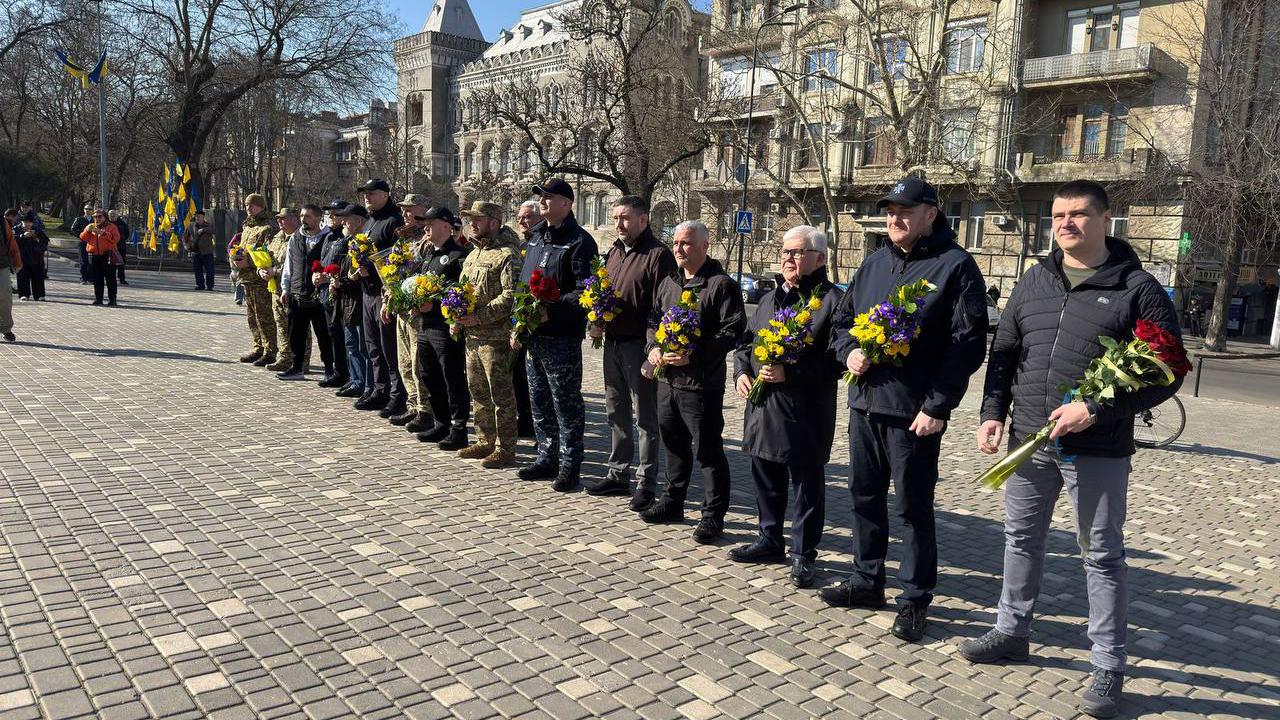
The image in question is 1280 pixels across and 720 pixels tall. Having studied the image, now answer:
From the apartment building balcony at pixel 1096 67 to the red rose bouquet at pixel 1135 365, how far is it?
1256 inches

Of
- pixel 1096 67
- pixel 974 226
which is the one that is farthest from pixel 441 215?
pixel 974 226

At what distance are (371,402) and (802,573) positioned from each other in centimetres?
588

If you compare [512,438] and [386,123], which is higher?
[386,123]

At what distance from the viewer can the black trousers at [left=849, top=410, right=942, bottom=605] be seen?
440 cm

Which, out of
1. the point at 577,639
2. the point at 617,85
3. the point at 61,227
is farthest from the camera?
the point at 61,227

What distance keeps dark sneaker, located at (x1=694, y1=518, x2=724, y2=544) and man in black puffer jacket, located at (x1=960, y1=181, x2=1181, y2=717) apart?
189 cm

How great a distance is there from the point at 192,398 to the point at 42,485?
3.50m

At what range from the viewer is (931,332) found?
4.33 metres

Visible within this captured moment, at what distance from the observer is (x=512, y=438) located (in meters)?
7.43

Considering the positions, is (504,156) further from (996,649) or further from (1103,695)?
(1103,695)

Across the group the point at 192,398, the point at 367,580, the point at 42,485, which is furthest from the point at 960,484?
the point at 192,398

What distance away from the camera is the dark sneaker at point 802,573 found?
5023 millimetres

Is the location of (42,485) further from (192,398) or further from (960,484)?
(960,484)

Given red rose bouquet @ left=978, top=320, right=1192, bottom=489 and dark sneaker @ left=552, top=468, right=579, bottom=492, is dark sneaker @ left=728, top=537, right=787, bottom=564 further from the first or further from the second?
red rose bouquet @ left=978, top=320, right=1192, bottom=489
